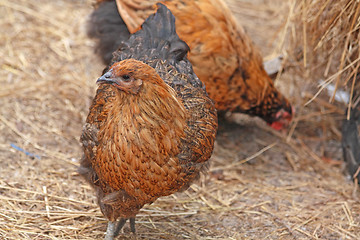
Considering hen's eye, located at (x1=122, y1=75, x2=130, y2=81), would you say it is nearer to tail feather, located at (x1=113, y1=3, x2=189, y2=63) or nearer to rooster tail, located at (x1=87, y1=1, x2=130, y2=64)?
tail feather, located at (x1=113, y1=3, x2=189, y2=63)

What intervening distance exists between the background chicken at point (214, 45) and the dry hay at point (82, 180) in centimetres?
44

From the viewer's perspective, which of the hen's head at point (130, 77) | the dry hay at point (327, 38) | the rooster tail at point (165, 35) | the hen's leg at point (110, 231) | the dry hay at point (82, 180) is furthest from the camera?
the dry hay at point (327, 38)

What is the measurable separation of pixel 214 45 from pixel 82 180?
1.48m

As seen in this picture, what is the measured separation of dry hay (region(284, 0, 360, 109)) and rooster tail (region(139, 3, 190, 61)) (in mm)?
1132

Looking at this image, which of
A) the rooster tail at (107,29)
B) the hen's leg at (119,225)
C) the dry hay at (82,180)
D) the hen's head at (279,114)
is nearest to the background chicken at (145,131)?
the hen's leg at (119,225)

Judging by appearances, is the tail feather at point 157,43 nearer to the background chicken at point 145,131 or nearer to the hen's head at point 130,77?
the background chicken at point 145,131

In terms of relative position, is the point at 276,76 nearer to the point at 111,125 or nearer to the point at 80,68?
the point at 80,68

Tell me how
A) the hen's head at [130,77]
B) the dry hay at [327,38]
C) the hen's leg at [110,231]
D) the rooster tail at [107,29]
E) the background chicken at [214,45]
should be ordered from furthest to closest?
1. the rooster tail at [107,29]
2. the background chicken at [214,45]
3. the dry hay at [327,38]
4. the hen's leg at [110,231]
5. the hen's head at [130,77]

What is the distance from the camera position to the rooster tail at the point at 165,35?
10.1 ft

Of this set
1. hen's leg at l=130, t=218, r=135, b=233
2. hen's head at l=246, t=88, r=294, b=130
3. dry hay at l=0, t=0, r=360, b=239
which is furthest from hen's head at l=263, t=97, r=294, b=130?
hen's leg at l=130, t=218, r=135, b=233

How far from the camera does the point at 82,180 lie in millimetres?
3701

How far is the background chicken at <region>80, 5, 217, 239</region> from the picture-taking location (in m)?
2.42

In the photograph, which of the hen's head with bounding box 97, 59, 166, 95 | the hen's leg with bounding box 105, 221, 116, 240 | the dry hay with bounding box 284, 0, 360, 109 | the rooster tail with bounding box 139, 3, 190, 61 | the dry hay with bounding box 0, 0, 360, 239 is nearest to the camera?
the hen's head with bounding box 97, 59, 166, 95

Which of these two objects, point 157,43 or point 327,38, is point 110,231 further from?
point 327,38
